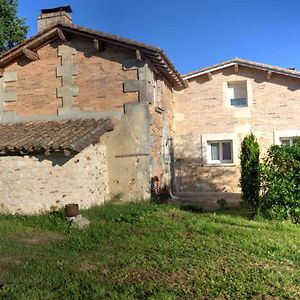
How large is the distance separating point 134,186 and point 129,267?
5886 millimetres

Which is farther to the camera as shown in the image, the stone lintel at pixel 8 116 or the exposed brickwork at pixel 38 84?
the stone lintel at pixel 8 116

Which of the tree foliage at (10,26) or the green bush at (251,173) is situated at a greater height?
the tree foliage at (10,26)

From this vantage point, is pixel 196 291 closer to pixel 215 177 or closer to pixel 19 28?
pixel 215 177

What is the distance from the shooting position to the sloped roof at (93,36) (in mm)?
11545

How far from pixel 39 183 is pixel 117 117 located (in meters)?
3.22

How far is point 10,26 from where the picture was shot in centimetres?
2253

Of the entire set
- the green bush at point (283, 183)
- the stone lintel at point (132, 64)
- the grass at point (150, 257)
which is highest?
the stone lintel at point (132, 64)

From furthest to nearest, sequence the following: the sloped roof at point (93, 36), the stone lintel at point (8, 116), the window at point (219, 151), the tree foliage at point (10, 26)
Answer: the tree foliage at point (10, 26)
the window at point (219, 151)
the stone lintel at point (8, 116)
the sloped roof at point (93, 36)

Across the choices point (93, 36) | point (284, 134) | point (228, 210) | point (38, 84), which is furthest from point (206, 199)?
point (38, 84)

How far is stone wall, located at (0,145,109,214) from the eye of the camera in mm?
10352

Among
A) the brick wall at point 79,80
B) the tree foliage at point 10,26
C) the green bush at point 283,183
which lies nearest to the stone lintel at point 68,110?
the brick wall at point 79,80

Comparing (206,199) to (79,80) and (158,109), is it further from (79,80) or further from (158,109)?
(79,80)

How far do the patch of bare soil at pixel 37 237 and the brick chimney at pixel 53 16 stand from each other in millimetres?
8136

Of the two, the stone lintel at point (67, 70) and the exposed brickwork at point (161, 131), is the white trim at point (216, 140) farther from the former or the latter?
the stone lintel at point (67, 70)
